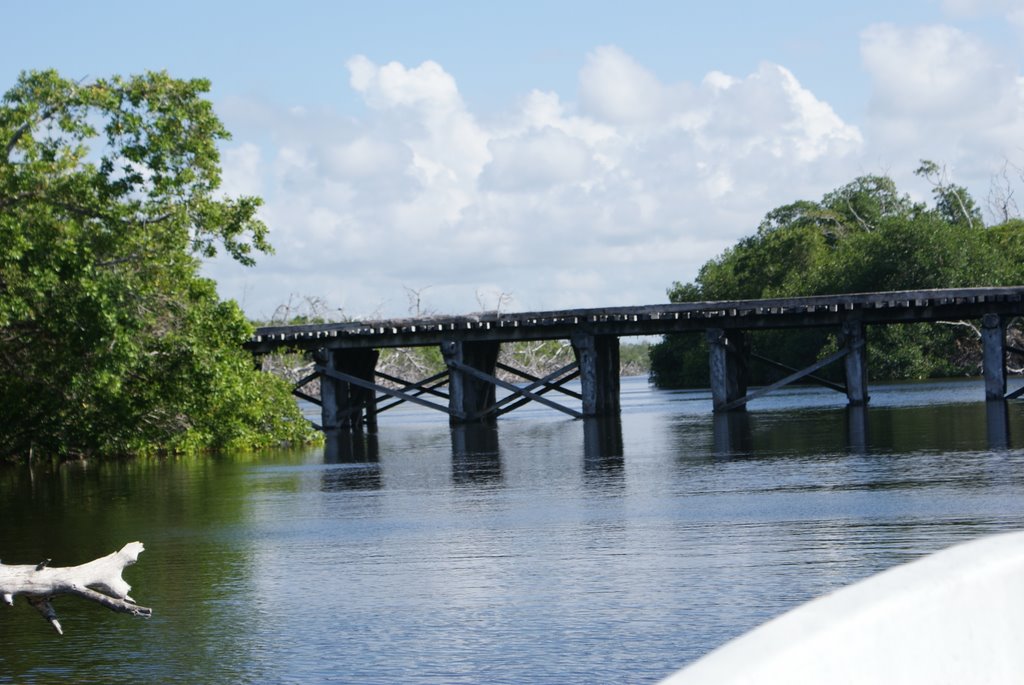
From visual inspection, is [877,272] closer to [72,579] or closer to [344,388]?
[344,388]

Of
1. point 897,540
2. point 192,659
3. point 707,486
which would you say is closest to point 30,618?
point 192,659

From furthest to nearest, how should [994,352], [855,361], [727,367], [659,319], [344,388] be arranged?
[344,388], [727,367], [659,319], [855,361], [994,352]

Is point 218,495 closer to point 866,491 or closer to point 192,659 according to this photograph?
point 866,491

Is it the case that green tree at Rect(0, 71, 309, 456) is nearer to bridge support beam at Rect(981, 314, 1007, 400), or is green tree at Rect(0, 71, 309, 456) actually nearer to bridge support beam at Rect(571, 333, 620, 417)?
bridge support beam at Rect(571, 333, 620, 417)

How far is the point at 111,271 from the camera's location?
1133 inches

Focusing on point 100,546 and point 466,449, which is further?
point 466,449

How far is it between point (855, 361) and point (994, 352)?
3.84 meters

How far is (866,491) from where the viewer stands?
18.4m

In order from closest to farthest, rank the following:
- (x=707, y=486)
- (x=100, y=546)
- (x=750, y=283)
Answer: (x=100, y=546)
(x=707, y=486)
(x=750, y=283)

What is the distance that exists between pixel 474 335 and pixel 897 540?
2941 centimetres

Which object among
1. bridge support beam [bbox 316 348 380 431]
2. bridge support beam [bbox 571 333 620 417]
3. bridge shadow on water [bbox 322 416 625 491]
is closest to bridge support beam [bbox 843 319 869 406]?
bridge shadow on water [bbox 322 416 625 491]

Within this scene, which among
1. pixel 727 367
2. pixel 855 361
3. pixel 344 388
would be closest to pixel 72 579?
pixel 855 361

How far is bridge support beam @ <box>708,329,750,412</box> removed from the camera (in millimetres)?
40750

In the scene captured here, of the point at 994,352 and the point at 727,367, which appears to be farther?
the point at 727,367
